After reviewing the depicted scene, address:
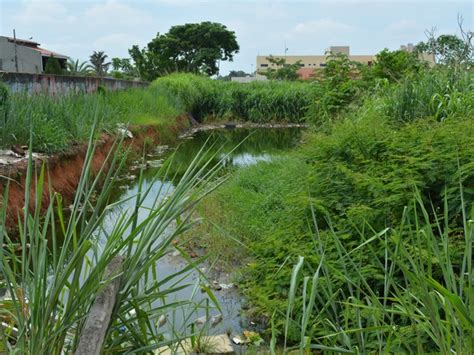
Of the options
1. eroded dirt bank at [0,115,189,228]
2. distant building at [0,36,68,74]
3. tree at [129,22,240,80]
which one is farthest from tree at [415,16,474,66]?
tree at [129,22,240,80]

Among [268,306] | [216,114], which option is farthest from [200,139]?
[268,306]

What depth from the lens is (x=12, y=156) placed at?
18.2ft

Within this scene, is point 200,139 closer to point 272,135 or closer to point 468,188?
point 272,135

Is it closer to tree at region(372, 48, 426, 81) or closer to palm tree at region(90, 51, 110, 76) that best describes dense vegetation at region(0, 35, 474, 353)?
tree at region(372, 48, 426, 81)

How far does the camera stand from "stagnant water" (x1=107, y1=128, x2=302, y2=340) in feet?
7.95

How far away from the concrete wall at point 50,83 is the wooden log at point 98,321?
612 cm

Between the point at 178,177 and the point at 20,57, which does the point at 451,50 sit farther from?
the point at 20,57

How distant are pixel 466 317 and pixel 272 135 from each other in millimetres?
15377

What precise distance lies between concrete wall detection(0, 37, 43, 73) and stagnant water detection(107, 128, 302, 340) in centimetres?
1079

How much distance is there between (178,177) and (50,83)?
10.2 feet

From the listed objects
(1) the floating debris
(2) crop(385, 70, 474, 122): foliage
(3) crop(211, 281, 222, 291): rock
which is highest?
(2) crop(385, 70, 474, 122): foliage

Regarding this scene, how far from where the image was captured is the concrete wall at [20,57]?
23.1m

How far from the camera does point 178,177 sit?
831 cm

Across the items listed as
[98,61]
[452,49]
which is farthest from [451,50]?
[98,61]
